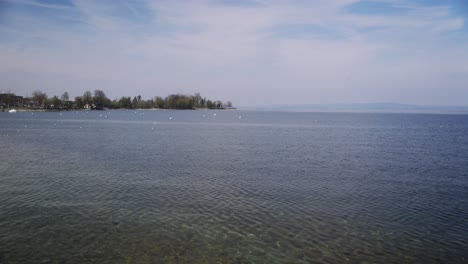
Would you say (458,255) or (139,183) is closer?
(458,255)

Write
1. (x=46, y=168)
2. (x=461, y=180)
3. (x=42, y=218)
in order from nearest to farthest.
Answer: (x=42, y=218) → (x=461, y=180) → (x=46, y=168)

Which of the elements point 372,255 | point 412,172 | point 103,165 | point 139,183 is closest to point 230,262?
point 372,255

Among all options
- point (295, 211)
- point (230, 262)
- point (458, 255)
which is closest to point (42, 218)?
point (230, 262)

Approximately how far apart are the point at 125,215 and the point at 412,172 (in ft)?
91.5

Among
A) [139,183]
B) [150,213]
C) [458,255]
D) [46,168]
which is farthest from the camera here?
[46,168]

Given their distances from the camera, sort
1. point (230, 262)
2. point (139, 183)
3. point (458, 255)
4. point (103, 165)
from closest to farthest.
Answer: point (230, 262), point (458, 255), point (139, 183), point (103, 165)

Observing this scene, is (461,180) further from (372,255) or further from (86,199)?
(86,199)

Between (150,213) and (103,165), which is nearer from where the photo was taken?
(150,213)

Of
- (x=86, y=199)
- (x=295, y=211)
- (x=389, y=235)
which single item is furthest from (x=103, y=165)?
(x=389, y=235)

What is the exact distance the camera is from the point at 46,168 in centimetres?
3238

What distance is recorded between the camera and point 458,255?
14.9 m

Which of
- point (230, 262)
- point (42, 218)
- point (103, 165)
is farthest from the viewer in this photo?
point (103, 165)

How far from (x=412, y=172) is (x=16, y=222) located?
108 ft

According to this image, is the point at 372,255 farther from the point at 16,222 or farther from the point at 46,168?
the point at 46,168
